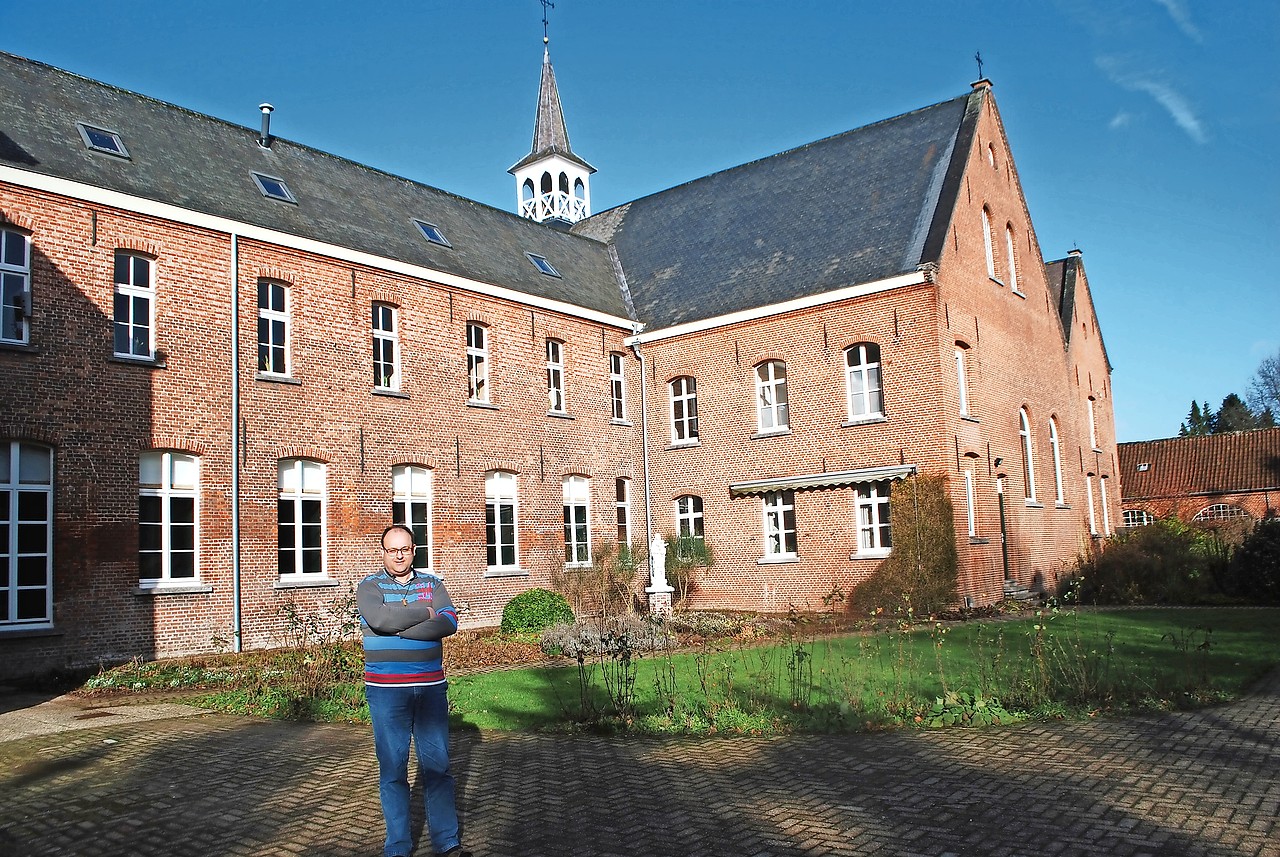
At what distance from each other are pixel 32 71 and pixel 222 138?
313 centimetres

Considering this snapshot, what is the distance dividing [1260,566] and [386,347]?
54.9ft

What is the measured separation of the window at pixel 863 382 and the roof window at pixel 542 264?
7.15 metres

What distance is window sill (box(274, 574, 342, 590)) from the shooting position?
51.6ft

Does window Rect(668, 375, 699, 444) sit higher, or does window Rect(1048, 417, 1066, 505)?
window Rect(668, 375, 699, 444)

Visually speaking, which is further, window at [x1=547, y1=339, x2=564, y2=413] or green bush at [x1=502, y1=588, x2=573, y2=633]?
window at [x1=547, y1=339, x2=564, y2=413]

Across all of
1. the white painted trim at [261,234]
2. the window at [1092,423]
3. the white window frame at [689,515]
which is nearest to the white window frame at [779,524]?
the white window frame at [689,515]

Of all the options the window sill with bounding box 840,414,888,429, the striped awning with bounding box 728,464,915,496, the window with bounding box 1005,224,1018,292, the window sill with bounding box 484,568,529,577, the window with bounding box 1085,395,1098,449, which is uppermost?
the window with bounding box 1005,224,1018,292

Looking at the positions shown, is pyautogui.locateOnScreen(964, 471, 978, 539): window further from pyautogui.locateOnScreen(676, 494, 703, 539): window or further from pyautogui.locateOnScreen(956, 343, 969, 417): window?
pyautogui.locateOnScreen(676, 494, 703, 539): window

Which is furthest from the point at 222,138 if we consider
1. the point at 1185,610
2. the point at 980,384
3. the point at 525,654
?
→ the point at 1185,610

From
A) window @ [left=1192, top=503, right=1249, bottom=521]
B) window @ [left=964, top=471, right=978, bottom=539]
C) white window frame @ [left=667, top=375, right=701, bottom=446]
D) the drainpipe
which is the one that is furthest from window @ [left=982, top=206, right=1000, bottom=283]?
window @ [left=1192, top=503, right=1249, bottom=521]

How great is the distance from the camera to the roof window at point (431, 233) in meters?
20.3

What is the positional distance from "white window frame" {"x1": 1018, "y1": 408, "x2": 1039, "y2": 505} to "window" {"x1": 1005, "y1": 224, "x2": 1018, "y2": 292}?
303 centimetres

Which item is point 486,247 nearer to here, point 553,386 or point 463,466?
point 553,386

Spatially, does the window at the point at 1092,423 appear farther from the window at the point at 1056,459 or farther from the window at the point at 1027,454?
the window at the point at 1027,454
